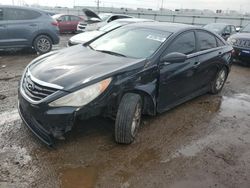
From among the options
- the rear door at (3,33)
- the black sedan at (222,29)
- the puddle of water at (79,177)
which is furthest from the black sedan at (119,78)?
the black sedan at (222,29)

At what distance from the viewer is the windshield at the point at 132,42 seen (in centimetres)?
439

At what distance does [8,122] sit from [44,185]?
169 cm

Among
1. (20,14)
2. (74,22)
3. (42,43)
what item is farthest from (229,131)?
(74,22)

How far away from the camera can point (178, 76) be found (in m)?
4.63

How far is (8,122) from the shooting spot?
4.30 meters

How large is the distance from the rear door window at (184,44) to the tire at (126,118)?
1126mm

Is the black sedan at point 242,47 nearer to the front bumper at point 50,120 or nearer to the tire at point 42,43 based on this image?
the tire at point 42,43

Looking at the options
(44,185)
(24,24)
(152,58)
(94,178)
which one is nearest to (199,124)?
(152,58)

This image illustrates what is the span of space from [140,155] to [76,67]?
1.42 meters

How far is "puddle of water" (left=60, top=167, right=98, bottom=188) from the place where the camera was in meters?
3.03

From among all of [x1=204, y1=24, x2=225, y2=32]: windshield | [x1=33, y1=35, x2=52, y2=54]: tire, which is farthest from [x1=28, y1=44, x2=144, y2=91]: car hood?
[x1=204, y1=24, x2=225, y2=32]: windshield

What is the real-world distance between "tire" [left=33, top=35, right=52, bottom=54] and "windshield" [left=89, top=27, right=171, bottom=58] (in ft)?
17.1

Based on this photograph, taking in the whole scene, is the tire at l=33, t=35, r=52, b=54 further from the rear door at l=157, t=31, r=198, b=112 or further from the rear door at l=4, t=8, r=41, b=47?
the rear door at l=157, t=31, r=198, b=112

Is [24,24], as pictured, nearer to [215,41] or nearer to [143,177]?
[215,41]
